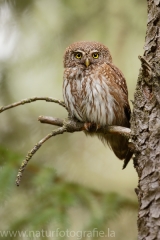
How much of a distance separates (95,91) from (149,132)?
→ 0.85 m

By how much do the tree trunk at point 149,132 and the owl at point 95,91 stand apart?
0.69 meters

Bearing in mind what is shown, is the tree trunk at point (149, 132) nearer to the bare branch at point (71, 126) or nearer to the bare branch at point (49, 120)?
the bare branch at point (71, 126)

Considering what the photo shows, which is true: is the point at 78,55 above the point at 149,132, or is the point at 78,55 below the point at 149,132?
above

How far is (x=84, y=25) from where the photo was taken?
4113 mm

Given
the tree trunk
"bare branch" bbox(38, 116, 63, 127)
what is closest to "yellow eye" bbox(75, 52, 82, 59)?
"bare branch" bbox(38, 116, 63, 127)

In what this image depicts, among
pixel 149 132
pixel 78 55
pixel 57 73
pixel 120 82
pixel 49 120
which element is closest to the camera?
pixel 149 132

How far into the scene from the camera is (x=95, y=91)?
2.96 m

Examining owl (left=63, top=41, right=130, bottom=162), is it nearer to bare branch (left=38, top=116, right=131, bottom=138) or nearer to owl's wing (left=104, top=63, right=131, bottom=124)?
owl's wing (left=104, top=63, right=131, bottom=124)

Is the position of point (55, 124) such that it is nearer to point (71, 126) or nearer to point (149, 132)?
point (71, 126)

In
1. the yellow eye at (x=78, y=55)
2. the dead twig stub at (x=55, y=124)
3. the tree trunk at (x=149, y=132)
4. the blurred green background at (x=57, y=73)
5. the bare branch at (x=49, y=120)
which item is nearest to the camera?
the tree trunk at (x=149, y=132)

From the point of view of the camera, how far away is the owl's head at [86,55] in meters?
3.16

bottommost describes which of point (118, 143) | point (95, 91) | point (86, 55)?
point (118, 143)

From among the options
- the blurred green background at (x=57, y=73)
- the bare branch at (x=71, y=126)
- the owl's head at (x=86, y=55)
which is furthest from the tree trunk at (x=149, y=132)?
the blurred green background at (x=57, y=73)

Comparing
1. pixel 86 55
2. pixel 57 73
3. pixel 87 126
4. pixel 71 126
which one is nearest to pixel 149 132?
pixel 71 126
